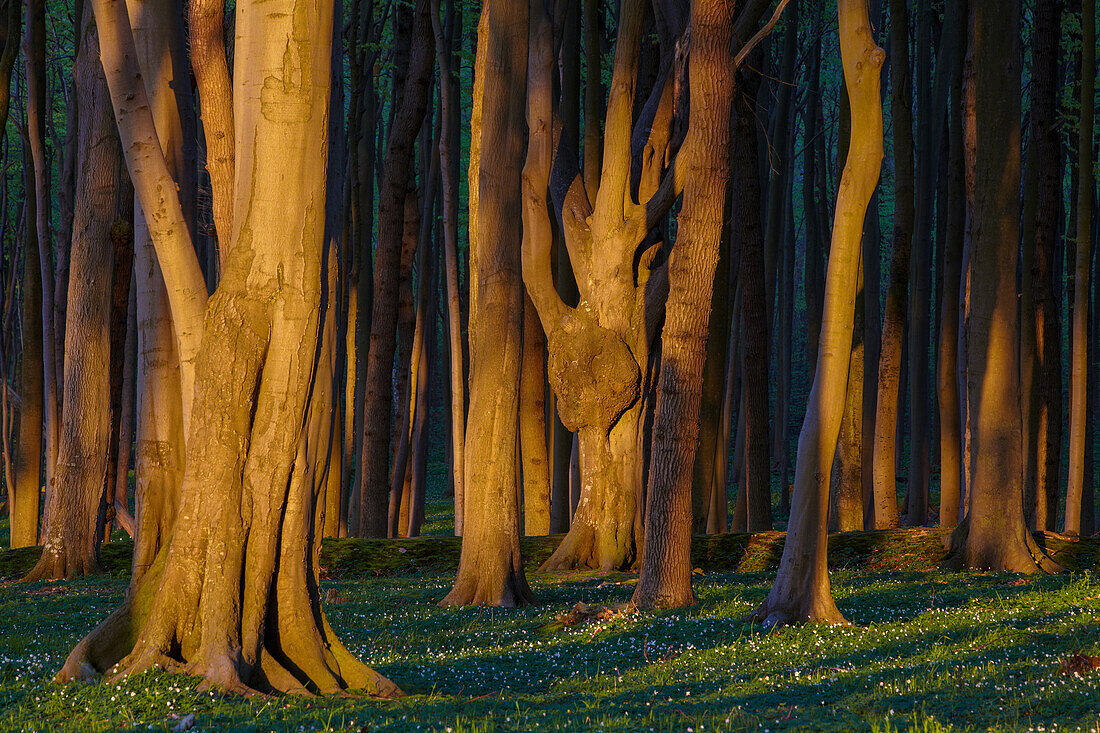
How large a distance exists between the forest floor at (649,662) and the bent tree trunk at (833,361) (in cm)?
40

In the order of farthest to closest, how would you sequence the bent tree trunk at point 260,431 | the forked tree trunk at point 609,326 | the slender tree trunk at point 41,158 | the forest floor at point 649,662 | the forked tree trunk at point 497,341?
the slender tree trunk at point 41,158 < the forked tree trunk at point 609,326 < the forked tree trunk at point 497,341 < the bent tree trunk at point 260,431 < the forest floor at point 649,662

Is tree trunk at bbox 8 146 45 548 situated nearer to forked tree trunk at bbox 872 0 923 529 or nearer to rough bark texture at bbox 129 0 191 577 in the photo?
rough bark texture at bbox 129 0 191 577

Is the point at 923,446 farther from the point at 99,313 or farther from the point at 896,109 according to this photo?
the point at 99,313

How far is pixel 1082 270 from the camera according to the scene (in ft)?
50.3

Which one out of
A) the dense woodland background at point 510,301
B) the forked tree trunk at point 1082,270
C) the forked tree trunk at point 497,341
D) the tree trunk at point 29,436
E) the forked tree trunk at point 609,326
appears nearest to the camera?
the dense woodland background at point 510,301

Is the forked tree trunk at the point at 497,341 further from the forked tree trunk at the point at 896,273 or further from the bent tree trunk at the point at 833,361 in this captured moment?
the forked tree trunk at the point at 896,273

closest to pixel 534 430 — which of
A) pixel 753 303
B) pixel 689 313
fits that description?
pixel 753 303

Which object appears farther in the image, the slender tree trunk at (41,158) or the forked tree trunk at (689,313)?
the slender tree trunk at (41,158)

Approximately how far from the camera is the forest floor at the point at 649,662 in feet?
16.8

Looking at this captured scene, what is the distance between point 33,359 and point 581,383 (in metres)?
10.6

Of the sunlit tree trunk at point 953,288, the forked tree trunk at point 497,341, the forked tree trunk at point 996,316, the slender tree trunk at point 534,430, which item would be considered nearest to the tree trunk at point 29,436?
the slender tree trunk at point 534,430

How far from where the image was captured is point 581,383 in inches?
521

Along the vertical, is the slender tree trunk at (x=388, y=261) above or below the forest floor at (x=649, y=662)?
above

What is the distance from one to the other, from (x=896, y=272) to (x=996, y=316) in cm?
320
